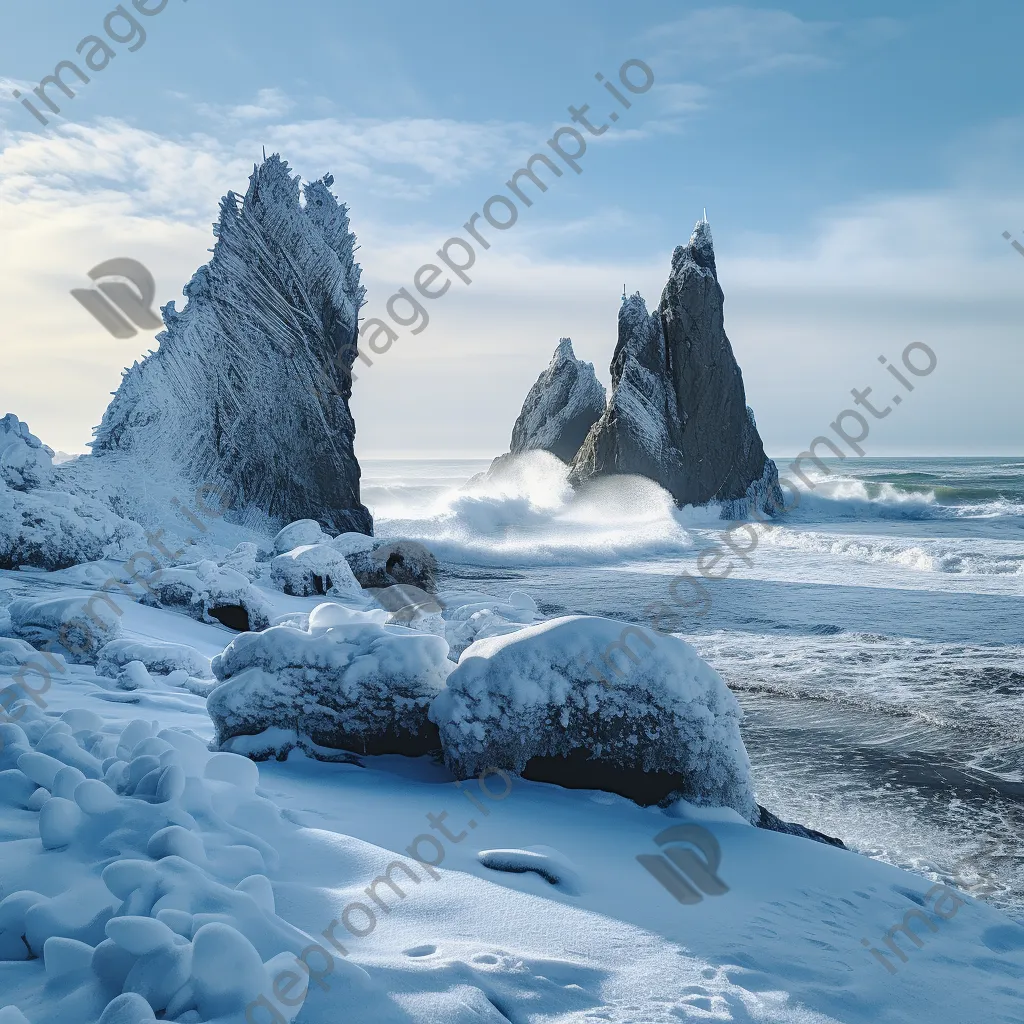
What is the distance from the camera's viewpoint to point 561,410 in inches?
1559

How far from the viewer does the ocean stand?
3.78 meters

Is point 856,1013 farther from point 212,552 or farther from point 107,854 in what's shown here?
point 212,552

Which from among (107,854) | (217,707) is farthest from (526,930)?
(217,707)

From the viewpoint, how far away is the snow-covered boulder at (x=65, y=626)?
4.74m

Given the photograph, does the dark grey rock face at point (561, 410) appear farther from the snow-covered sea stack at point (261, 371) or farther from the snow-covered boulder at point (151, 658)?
the snow-covered boulder at point (151, 658)

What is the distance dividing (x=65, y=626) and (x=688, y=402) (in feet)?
97.2

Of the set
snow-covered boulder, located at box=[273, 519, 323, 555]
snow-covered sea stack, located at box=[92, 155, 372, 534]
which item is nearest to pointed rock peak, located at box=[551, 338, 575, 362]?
snow-covered sea stack, located at box=[92, 155, 372, 534]

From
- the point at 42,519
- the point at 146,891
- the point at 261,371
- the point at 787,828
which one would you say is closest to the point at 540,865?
the point at 146,891

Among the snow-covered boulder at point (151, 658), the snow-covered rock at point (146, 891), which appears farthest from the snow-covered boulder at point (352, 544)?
the snow-covered rock at point (146, 891)

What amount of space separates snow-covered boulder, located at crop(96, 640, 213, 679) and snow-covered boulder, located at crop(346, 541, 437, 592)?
545 centimetres

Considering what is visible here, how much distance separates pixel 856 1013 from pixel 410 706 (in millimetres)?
2065

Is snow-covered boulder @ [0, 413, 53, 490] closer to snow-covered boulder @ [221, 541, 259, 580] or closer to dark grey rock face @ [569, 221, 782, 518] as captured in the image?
snow-covered boulder @ [221, 541, 259, 580]

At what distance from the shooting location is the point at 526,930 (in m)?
1.96

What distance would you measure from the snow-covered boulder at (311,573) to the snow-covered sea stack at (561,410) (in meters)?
29.7
